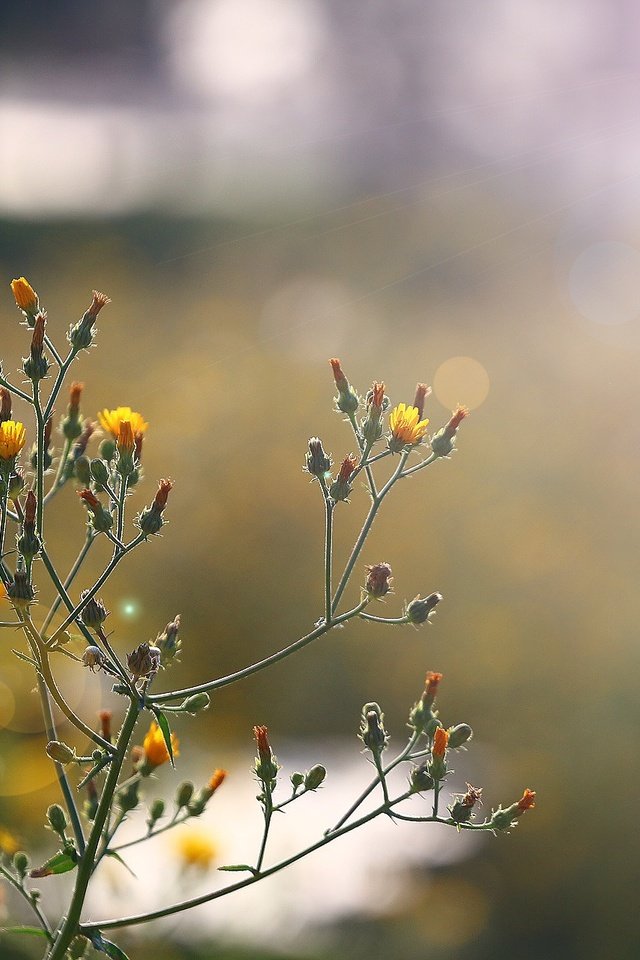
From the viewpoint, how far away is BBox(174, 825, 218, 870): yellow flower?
3.43 meters

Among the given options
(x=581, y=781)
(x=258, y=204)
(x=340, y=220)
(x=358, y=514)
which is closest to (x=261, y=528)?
(x=358, y=514)

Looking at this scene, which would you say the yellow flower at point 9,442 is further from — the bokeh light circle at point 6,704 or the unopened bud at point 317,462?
the bokeh light circle at point 6,704

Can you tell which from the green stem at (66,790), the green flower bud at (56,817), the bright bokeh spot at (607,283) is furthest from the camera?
the bright bokeh spot at (607,283)

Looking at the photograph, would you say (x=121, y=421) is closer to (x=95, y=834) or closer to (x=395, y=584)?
(x=95, y=834)

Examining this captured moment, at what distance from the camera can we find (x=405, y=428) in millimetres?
1990

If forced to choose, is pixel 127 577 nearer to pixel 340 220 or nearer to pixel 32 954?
pixel 32 954

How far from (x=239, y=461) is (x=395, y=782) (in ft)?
9.25

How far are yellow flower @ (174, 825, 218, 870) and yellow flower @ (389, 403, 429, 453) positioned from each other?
6.81ft

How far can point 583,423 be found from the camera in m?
8.18

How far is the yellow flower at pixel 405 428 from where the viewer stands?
1977 millimetres

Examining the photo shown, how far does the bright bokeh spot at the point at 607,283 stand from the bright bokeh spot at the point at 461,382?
8.64 feet

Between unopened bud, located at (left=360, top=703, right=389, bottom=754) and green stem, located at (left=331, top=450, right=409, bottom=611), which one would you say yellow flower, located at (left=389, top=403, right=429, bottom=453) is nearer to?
green stem, located at (left=331, top=450, right=409, bottom=611)

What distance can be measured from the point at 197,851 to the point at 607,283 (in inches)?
428

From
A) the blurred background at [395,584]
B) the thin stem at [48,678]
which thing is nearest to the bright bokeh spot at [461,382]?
the blurred background at [395,584]
